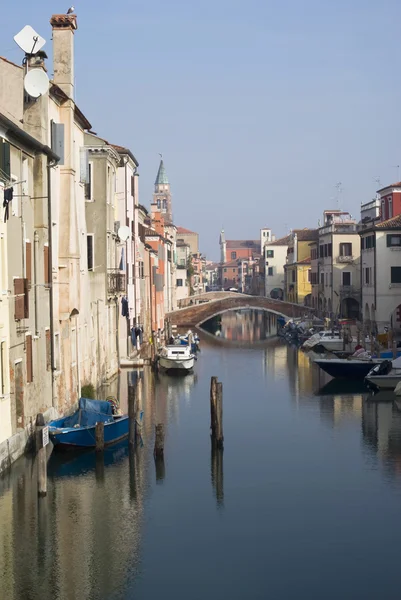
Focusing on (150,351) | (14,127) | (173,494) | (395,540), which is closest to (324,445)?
(173,494)

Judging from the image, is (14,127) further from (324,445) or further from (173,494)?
(324,445)

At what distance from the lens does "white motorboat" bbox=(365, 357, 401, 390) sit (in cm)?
2938

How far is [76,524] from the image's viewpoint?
1435 centimetres

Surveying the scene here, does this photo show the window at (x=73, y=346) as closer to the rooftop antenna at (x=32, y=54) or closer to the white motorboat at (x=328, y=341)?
the rooftop antenna at (x=32, y=54)

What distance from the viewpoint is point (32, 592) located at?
11.6 meters

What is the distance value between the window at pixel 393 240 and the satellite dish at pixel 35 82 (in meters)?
28.3

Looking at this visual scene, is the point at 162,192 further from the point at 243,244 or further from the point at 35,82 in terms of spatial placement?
the point at 35,82

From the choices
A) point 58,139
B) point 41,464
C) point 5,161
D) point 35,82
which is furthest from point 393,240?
point 41,464

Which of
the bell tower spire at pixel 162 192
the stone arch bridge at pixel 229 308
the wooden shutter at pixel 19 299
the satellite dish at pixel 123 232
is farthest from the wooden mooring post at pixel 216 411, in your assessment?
the bell tower spire at pixel 162 192

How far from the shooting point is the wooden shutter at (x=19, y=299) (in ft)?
55.0

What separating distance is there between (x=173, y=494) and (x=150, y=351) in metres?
20.7

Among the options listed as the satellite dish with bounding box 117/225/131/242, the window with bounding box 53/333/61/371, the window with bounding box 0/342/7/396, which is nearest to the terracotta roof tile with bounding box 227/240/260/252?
the satellite dish with bounding box 117/225/131/242

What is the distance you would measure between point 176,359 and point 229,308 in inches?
1008

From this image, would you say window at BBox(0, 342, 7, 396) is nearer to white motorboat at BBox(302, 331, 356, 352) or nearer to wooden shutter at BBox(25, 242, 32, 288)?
wooden shutter at BBox(25, 242, 32, 288)
